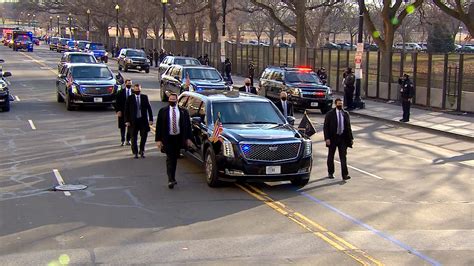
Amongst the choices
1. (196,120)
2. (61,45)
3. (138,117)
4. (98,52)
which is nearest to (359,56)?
(138,117)

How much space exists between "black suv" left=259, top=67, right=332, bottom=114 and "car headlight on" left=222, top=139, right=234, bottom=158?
46.8 feet

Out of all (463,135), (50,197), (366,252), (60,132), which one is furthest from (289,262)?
(463,135)

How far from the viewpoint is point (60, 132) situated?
17.5m

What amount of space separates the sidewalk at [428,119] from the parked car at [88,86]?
9.82m

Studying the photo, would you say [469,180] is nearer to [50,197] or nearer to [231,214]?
[231,214]

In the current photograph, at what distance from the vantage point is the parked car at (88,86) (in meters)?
22.3

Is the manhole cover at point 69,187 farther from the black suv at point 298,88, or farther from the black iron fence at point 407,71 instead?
the black iron fence at point 407,71

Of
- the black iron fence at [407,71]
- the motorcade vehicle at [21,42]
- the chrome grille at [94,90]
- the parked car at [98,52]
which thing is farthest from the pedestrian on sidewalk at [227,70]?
the motorcade vehicle at [21,42]

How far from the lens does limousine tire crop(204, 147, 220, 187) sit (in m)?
10.9

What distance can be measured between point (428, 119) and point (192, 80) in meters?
9.00

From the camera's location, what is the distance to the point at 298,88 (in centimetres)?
2512

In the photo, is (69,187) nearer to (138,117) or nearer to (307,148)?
(138,117)

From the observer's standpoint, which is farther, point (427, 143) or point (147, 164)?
point (427, 143)

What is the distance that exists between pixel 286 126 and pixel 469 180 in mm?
3984
